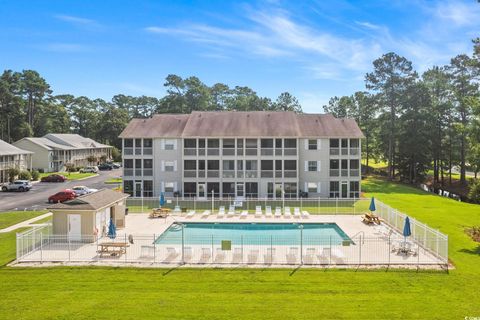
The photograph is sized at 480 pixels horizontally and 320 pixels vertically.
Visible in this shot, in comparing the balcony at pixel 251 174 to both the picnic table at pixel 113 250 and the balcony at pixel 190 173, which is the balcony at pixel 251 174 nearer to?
the balcony at pixel 190 173

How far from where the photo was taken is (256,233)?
29.4 m

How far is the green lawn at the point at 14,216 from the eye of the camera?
31.0 meters

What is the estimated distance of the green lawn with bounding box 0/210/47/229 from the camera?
102 feet

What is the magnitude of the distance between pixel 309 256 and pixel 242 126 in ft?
89.3

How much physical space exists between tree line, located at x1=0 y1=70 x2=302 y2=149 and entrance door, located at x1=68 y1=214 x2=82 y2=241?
62.5m

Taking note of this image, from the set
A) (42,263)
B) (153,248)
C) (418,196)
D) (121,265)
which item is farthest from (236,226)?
(418,196)

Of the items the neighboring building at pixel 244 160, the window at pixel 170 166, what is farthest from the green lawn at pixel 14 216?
the window at pixel 170 166

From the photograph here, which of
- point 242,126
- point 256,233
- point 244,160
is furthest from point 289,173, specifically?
point 256,233

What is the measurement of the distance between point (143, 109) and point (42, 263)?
104 m

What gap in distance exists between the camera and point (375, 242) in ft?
82.7

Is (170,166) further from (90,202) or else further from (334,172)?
(90,202)

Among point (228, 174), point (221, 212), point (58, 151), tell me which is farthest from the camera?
point (58, 151)

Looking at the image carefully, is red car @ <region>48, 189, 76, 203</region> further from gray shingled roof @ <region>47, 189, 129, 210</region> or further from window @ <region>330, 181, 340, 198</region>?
window @ <region>330, 181, 340, 198</region>

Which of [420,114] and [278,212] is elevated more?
[420,114]
